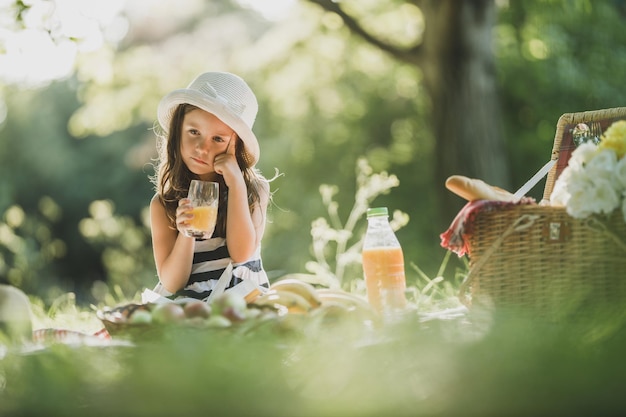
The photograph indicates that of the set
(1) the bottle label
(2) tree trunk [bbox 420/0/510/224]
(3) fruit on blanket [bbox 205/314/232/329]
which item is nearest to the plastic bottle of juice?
(1) the bottle label

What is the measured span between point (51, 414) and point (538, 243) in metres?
1.37

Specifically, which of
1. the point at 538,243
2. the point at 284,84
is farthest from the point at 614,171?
the point at 284,84

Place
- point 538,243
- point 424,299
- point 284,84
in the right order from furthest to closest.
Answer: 1. point 284,84
2. point 424,299
3. point 538,243

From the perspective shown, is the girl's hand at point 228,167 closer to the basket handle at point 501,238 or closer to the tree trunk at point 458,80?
the basket handle at point 501,238

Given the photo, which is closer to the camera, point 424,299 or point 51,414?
point 51,414

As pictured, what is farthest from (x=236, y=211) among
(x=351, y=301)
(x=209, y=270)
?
(x=351, y=301)

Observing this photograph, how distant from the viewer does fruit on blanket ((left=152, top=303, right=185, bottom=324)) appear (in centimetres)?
198

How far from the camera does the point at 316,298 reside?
7.84 ft

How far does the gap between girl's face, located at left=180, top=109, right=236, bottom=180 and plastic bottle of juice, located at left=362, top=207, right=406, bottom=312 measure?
713 millimetres

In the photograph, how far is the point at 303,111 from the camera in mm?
12547

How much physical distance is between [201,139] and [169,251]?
1.56 feet

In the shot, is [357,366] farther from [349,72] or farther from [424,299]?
[349,72]

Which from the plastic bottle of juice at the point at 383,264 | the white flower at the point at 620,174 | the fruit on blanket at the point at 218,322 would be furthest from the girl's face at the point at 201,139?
the white flower at the point at 620,174

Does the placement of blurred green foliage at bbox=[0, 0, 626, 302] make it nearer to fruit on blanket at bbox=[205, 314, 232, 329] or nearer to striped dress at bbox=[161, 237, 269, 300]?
striped dress at bbox=[161, 237, 269, 300]
